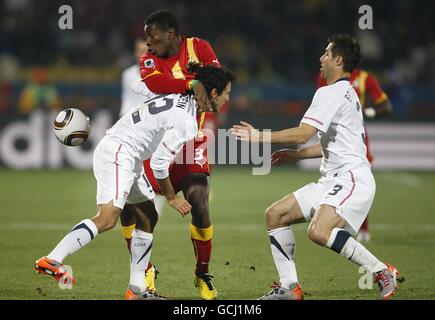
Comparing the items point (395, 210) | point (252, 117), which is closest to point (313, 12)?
point (252, 117)

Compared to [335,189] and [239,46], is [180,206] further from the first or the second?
[239,46]

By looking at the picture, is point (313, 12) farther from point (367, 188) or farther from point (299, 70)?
point (367, 188)

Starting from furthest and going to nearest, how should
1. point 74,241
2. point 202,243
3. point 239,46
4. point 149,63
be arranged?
point 239,46 → point 149,63 → point 202,243 → point 74,241

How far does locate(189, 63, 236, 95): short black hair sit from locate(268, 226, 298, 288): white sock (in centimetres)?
114

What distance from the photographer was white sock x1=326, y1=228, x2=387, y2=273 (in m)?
5.98

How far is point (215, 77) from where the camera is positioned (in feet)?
20.7

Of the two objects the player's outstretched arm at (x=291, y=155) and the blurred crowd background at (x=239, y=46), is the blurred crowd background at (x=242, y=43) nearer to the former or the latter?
the blurred crowd background at (x=239, y=46)

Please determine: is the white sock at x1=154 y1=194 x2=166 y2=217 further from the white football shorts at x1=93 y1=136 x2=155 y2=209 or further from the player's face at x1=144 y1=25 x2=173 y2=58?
the player's face at x1=144 y1=25 x2=173 y2=58

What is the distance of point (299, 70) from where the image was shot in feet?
69.2

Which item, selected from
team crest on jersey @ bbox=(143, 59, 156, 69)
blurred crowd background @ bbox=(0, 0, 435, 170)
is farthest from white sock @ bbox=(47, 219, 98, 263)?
blurred crowd background @ bbox=(0, 0, 435, 170)

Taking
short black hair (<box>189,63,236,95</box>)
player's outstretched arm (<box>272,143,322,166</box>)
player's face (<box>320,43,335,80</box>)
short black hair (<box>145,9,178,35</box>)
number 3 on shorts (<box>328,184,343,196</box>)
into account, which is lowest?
number 3 on shorts (<box>328,184,343,196</box>)

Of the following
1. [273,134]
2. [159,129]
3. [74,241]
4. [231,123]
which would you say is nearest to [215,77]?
[159,129]

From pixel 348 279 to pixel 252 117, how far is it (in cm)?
1073

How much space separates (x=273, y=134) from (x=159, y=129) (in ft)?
2.79
